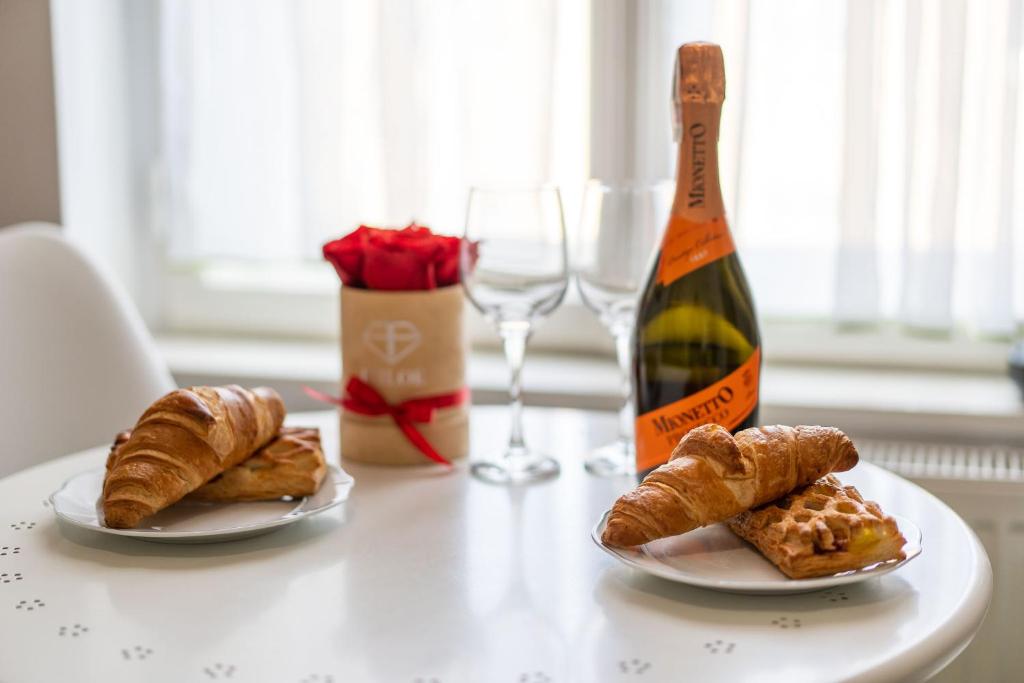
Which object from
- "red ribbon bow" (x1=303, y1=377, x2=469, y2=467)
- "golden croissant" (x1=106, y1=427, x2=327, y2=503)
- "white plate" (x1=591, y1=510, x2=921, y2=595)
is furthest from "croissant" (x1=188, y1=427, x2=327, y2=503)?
"white plate" (x1=591, y1=510, x2=921, y2=595)

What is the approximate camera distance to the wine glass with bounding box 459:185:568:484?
101cm

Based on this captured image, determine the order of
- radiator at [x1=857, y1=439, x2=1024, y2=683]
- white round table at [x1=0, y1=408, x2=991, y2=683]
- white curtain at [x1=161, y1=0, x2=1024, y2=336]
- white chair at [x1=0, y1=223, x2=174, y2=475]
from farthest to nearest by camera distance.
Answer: white curtain at [x1=161, y1=0, x2=1024, y2=336], radiator at [x1=857, y1=439, x2=1024, y2=683], white chair at [x1=0, y1=223, x2=174, y2=475], white round table at [x1=0, y1=408, x2=991, y2=683]

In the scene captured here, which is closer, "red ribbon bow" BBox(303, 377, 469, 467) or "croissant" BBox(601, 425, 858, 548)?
"croissant" BBox(601, 425, 858, 548)

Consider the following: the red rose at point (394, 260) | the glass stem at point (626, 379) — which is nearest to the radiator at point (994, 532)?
the glass stem at point (626, 379)

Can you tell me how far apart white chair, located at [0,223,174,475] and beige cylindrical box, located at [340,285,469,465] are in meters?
0.50

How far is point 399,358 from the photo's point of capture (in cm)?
111

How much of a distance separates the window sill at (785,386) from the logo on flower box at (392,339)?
69 cm

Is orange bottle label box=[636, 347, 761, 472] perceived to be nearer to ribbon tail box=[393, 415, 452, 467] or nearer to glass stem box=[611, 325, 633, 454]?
glass stem box=[611, 325, 633, 454]

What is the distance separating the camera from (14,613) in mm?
755

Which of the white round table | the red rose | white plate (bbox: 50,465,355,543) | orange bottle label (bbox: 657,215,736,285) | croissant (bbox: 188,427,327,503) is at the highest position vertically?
orange bottle label (bbox: 657,215,736,285)

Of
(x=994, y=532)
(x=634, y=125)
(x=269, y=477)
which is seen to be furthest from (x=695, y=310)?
(x=634, y=125)

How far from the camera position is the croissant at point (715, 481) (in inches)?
30.9

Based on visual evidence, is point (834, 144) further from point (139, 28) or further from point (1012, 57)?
point (139, 28)

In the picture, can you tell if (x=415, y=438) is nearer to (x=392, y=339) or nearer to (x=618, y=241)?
(x=392, y=339)
